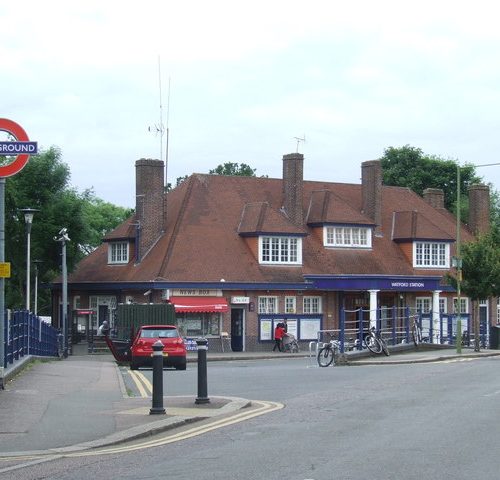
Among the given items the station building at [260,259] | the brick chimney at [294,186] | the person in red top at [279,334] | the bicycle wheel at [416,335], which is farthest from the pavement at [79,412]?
the brick chimney at [294,186]

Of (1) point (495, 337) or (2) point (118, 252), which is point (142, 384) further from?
(2) point (118, 252)

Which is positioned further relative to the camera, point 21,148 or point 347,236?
point 347,236

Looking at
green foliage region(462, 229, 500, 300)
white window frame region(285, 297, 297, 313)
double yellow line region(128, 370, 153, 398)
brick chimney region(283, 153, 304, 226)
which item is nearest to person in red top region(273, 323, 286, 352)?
white window frame region(285, 297, 297, 313)

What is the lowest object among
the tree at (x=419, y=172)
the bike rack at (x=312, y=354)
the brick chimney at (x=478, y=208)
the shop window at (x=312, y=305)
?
the bike rack at (x=312, y=354)

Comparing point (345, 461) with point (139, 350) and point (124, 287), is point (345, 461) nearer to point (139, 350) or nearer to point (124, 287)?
point (139, 350)

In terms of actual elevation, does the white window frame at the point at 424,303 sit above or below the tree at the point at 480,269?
below

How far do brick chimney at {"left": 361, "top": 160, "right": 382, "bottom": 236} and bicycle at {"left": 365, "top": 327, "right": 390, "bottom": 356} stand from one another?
23935 millimetres

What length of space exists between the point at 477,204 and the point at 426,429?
53.2 metres

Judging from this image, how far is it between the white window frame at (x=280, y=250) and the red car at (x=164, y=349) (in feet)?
67.7

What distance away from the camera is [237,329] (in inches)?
2090

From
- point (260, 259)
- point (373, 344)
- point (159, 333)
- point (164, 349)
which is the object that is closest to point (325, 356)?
point (373, 344)

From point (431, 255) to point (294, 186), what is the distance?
9.63 m

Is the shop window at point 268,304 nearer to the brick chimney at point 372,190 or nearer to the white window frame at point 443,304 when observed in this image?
the brick chimney at point 372,190

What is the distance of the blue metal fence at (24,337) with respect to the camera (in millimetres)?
23328
